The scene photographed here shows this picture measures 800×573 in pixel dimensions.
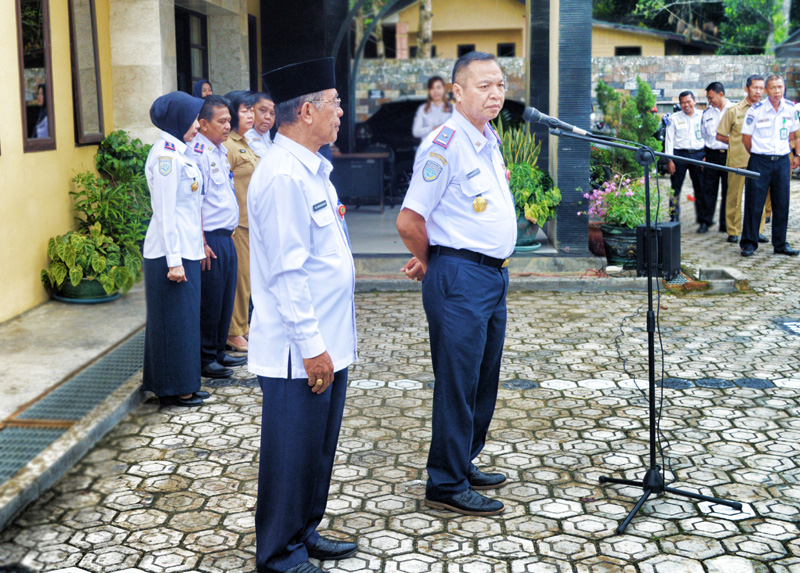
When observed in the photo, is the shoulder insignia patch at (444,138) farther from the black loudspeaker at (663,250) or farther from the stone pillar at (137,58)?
the stone pillar at (137,58)

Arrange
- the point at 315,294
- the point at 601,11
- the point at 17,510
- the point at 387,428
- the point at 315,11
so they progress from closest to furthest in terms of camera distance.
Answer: the point at 315,294 < the point at 17,510 < the point at 387,428 < the point at 315,11 < the point at 601,11

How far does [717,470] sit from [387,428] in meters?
1.69

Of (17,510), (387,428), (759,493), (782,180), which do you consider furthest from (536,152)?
(17,510)

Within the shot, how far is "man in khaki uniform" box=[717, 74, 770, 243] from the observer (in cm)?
1029

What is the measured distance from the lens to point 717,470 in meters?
4.29

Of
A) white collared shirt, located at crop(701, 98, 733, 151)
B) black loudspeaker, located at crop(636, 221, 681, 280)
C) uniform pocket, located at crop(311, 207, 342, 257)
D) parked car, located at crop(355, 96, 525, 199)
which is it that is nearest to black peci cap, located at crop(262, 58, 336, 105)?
uniform pocket, located at crop(311, 207, 342, 257)

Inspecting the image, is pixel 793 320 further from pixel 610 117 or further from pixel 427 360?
pixel 610 117

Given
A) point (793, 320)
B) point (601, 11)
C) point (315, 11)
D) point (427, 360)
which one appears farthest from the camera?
point (601, 11)

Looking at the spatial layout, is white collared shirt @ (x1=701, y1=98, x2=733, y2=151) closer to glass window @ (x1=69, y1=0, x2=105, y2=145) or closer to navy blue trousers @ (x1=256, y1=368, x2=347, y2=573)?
glass window @ (x1=69, y1=0, x2=105, y2=145)

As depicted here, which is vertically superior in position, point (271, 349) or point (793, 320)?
point (271, 349)

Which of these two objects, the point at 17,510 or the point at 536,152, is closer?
the point at 17,510

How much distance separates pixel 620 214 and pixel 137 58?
4.86 metres

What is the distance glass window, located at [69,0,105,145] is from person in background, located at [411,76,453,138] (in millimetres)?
6323

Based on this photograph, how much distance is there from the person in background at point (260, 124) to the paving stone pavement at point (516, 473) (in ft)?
5.25
